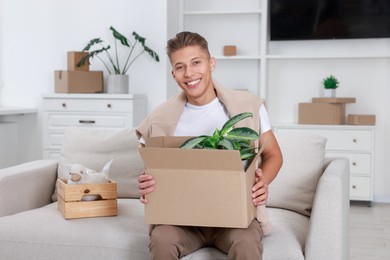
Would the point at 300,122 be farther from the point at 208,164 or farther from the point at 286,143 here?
the point at 208,164

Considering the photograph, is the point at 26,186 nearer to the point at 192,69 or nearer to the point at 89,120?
the point at 192,69

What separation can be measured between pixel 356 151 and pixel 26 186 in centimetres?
302

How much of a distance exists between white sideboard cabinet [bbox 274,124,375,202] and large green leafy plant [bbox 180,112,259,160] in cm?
314

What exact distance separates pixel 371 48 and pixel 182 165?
3.79 meters

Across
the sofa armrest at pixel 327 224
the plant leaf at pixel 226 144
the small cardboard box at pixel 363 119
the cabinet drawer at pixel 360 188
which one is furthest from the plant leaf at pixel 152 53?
the plant leaf at pixel 226 144

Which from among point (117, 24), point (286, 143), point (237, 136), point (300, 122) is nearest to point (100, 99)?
point (117, 24)

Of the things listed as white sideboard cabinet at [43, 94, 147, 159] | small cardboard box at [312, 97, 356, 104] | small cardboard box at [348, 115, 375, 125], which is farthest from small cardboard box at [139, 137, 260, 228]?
small cardboard box at [348, 115, 375, 125]

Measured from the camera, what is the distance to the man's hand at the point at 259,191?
1992 mm

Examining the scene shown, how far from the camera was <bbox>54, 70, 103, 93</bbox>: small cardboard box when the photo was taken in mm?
4859

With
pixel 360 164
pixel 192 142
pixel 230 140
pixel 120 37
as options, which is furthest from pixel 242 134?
pixel 360 164

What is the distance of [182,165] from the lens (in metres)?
1.90

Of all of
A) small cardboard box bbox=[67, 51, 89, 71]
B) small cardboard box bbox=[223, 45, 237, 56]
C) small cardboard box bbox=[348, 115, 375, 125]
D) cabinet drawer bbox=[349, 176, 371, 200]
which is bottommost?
cabinet drawer bbox=[349, 176, 371, 200]

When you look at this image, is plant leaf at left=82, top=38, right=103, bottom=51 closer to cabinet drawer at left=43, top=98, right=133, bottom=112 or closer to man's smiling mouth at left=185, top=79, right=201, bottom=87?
cabinet drawer at left=43, top=98, right=133, bottom=112

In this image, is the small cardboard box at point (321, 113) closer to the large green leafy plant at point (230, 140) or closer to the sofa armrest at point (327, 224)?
the sofa armrest at point (327, 224)
